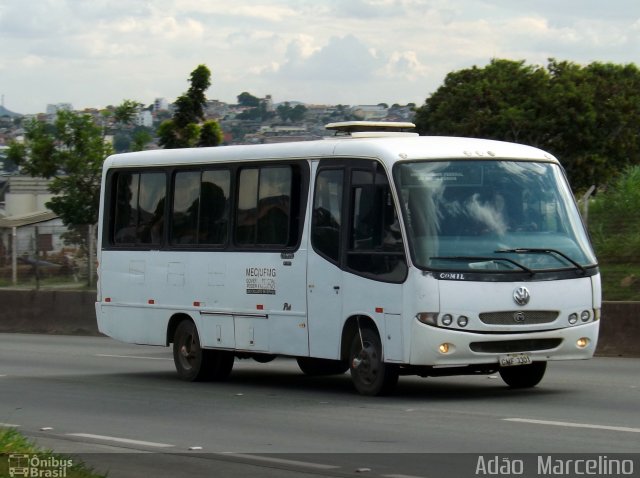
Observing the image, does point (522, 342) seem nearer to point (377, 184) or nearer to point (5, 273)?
point (377, 184)

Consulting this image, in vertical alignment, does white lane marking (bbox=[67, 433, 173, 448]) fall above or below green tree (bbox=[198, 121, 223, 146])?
below

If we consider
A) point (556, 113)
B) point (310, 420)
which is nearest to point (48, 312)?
Result: point (310, 420)

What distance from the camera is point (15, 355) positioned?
22.3m

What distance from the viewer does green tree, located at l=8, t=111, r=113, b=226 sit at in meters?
40.9

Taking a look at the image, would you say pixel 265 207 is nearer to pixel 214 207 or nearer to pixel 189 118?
pixel 214 207

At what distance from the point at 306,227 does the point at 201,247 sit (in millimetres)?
2168

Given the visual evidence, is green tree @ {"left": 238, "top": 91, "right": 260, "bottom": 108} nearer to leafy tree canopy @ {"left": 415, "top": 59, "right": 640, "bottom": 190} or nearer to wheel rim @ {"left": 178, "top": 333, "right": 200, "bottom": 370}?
leafy tree canopy @ {"left": 415, "top": 59, "right": 640, "bottom": 190}

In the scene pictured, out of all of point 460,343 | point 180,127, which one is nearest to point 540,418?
point 460,343

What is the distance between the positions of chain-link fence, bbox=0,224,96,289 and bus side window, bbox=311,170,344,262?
45.4 ft

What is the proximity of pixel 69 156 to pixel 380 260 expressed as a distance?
28.6 metres

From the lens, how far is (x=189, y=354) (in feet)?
55.4

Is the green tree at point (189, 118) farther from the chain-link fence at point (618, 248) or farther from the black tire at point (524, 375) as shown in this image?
the black tire at point (524, 375)

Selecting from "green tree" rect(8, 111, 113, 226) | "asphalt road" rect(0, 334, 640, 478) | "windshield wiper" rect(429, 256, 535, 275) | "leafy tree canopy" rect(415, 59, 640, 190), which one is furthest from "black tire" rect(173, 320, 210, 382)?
"leafy tree canopy" rect(415, 59, 640, 190)

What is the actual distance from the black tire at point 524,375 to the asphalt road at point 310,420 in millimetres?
116
